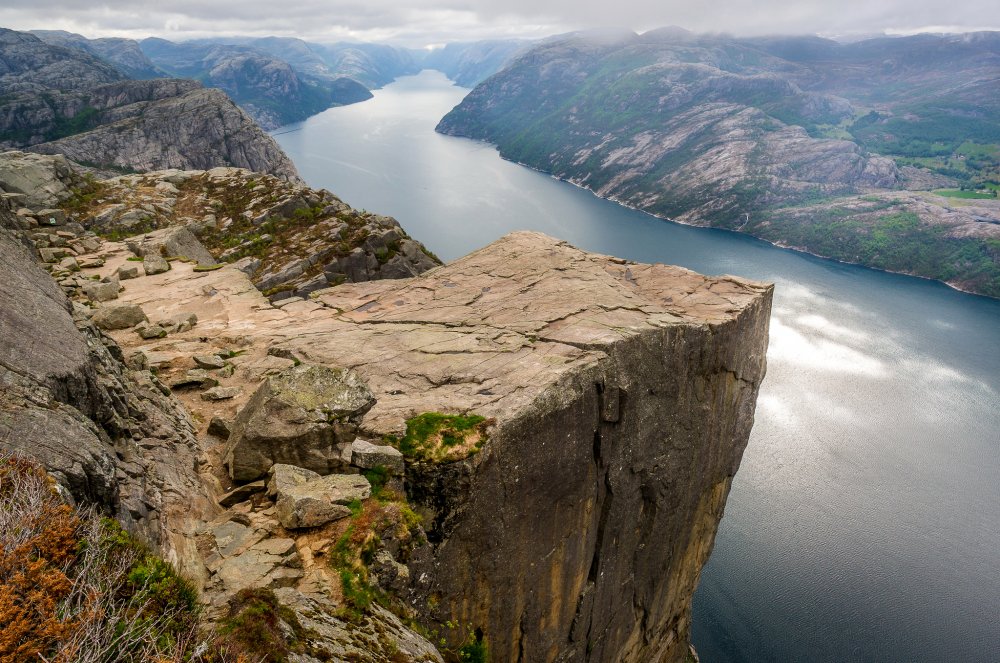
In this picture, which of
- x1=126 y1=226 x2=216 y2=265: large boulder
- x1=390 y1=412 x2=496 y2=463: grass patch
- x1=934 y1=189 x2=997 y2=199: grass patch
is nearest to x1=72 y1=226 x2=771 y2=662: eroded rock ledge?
x1=390 y1=412 x2=496 y2=463: grass patch

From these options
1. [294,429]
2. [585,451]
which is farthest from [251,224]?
[585,451]

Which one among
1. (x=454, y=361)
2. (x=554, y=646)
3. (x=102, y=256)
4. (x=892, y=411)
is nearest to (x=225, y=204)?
(x=102, y=256)

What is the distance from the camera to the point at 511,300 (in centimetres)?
2288

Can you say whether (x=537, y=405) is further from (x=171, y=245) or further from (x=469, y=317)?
(x=171, y=245)

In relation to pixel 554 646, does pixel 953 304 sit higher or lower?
lower

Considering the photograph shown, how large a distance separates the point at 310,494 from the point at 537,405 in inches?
262

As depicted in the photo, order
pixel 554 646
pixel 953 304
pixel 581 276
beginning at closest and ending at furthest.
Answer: pixel 554 646
pixel 581 276
pixel 953 304

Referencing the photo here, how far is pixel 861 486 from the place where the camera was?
59125mm

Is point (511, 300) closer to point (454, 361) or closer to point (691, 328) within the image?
point (454, 361)

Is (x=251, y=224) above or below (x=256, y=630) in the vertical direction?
below

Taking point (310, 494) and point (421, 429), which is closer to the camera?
point (310, 494)

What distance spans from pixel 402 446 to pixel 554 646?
11620mm

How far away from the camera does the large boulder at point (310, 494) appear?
11820mm

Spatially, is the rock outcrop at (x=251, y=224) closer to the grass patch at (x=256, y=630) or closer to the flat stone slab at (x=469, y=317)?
the flat stone slab at (x=469, y=317)
